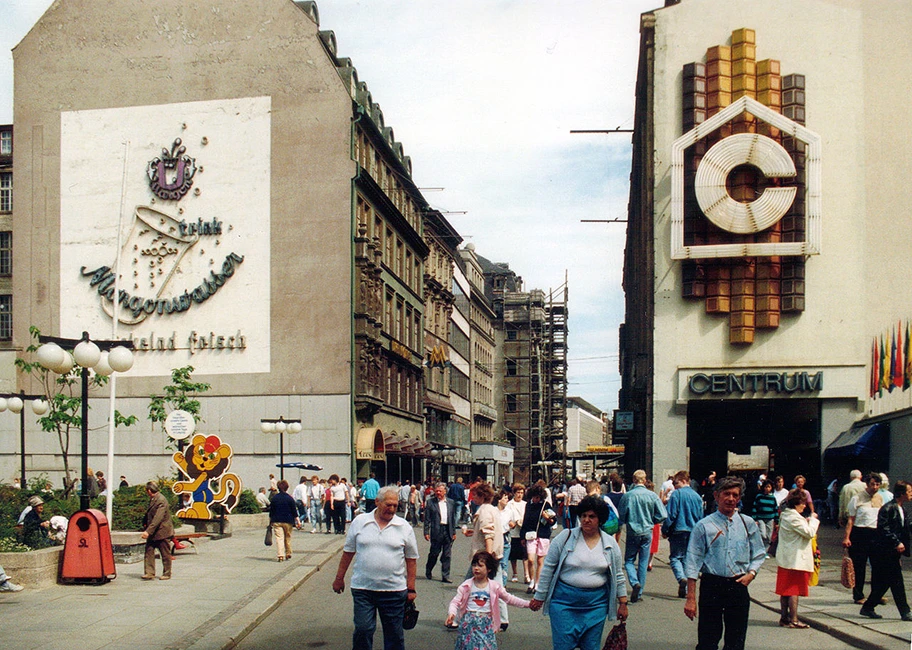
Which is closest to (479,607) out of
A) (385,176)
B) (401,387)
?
(385,176)

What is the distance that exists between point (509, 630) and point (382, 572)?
13.7ft

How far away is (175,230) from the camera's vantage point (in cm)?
4634

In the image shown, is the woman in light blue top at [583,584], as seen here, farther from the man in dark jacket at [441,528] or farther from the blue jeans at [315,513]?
the blue jeans at [315,513]

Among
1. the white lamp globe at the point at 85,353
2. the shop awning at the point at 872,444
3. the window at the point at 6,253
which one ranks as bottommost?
the shop awning at the point at 872,444

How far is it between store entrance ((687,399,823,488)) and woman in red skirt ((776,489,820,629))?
3101cm

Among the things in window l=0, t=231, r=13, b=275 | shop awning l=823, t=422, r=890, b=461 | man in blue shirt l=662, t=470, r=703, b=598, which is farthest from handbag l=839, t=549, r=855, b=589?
window l=0, t=231, r=13, b=275

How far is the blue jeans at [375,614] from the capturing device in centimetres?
894

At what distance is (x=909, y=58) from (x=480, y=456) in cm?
4430

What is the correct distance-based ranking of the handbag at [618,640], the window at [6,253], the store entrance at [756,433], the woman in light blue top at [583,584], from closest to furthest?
the handbag at [618,640]
the woman in light blue top at [583,584]
the store entrance at [756,433]
the window at [6,253]

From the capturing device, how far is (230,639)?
11.6 meters

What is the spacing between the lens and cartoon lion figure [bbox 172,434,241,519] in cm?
2705

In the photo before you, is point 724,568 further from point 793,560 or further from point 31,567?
point 31,567

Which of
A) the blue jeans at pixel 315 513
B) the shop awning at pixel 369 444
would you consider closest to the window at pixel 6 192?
the shop awning at pixel 369 444

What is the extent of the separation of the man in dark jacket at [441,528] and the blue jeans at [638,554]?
369 centimetres
